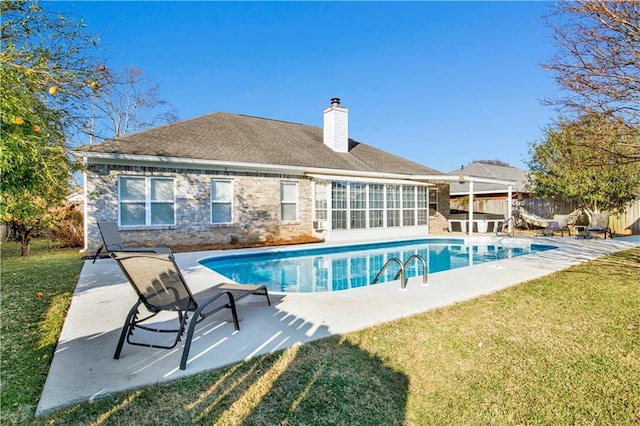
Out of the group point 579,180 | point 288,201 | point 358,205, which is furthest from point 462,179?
point 288,201

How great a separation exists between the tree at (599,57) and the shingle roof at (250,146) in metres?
10.3

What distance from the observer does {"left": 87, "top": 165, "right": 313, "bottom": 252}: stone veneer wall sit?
37.0ft

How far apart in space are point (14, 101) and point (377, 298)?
541 cm

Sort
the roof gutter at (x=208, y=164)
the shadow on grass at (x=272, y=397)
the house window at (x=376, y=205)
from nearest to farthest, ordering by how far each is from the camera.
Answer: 1. the shadow on grass at (x=272, y=397)
2. the roof gutter at (x=208, y=164)
3. the house window at (x=376, y=205)

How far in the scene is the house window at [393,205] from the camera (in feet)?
57.3

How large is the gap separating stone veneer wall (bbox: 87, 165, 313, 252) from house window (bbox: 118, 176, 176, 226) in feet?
0.58

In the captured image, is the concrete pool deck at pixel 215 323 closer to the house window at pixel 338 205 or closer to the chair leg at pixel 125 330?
the chair leg at pixel 125 330

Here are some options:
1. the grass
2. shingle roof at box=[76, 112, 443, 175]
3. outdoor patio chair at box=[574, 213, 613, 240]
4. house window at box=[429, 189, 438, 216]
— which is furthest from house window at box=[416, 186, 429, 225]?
the grass

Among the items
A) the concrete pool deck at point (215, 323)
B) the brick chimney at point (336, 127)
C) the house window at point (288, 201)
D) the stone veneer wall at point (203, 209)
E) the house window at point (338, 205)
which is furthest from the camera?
the brick chimney at point (336, 127)

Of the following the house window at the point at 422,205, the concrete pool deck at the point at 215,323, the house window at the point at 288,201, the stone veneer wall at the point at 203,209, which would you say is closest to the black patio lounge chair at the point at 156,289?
the concrete pool deck at the point at 215,323

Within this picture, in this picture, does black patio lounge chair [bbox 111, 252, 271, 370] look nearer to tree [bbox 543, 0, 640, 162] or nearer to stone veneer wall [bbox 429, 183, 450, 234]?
tree [bbox 543, 0, 640, 162]

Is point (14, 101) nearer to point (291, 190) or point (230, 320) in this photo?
point (230, 320)

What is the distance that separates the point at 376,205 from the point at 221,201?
749 cm

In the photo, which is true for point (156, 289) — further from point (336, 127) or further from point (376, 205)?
point (336, 127)
